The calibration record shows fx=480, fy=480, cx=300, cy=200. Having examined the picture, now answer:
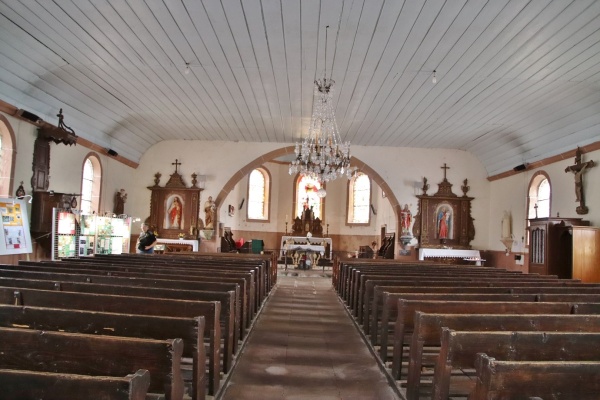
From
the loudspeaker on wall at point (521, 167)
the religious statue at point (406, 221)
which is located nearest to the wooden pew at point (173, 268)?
the religious statue at point (406, 221)

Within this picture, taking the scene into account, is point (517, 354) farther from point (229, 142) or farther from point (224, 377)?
point (229, 142)

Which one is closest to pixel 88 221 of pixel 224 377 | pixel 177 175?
pixel 177 175

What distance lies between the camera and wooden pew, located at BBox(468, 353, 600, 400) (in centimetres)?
177

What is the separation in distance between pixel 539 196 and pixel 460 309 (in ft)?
34.5

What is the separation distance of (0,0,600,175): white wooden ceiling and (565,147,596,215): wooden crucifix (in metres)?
0.49

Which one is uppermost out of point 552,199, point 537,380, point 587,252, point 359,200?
point 359,200

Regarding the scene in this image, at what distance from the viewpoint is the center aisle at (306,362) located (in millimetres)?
3514

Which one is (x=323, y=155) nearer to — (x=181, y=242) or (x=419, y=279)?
(x=419, y=279)

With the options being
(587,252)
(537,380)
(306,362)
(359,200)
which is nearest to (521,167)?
(587,252)

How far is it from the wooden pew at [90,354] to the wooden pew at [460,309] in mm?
1997

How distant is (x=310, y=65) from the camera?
8258 millimetres

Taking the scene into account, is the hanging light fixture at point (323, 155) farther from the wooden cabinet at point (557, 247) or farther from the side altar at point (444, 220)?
the side altar at point (444, 220)

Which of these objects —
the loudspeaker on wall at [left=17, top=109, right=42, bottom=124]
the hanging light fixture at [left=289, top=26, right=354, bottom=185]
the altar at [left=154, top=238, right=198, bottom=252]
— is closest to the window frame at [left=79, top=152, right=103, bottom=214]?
the altar at [left=154, top=238, right=198, bottom=252]

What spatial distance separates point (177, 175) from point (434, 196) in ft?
26.7
